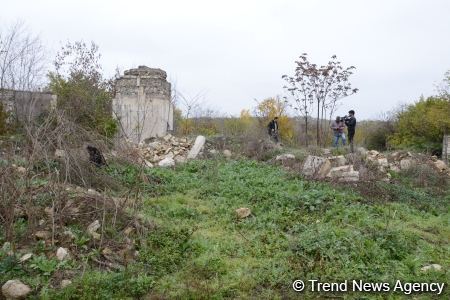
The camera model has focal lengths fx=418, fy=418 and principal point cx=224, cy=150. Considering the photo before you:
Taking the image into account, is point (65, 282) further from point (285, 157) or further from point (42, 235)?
point (285, 157)

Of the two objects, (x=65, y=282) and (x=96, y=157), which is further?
(x=96, y=157)

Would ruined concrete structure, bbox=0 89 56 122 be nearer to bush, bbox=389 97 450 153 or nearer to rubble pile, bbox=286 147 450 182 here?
rubble pile, bbox=286 147 450 182

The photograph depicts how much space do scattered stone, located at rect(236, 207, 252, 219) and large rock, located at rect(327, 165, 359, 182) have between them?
314 centimetres

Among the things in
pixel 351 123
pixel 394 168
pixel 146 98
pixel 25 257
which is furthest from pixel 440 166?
pixel 25 257

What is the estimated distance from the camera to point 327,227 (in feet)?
18.5

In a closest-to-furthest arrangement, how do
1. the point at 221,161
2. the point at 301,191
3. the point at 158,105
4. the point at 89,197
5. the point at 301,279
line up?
the point at 301,279 → the point at 89,197 → the point at 301,191 → the point at 221,161 → the point at 158,105

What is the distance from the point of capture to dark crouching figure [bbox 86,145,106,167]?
7.26 meters

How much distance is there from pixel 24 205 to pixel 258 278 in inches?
121

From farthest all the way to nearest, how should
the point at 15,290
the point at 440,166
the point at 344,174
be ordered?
the point at 440,166 < the point at 344,174 < the point at 15,290

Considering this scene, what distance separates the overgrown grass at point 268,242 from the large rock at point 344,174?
0.71 meters

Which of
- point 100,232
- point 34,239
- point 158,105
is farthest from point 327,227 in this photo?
point 158,105

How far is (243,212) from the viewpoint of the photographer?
21.4 feet

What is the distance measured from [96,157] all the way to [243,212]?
3.06 m

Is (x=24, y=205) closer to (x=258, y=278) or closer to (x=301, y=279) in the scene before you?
(x=258, y=278)
